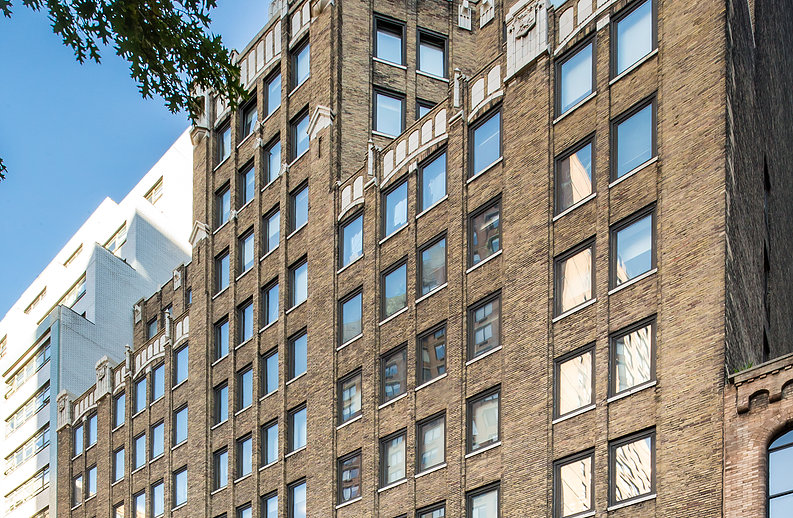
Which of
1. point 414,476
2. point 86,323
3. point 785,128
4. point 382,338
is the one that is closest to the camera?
point 414,476

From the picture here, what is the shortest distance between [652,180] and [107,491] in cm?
3814

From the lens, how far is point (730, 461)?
27.0 m

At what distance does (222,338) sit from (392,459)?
15435 mm

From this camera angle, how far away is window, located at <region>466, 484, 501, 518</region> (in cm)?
3381

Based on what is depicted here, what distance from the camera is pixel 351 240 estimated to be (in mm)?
43656

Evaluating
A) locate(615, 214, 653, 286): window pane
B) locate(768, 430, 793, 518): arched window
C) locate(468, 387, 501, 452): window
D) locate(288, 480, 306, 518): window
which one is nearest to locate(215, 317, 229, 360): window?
locate(288, 480, 306, 518): window

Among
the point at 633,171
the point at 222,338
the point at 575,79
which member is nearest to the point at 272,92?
the point at 222,338

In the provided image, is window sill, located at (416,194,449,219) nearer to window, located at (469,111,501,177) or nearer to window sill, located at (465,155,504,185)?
window sill, located at (465,155,504,185)

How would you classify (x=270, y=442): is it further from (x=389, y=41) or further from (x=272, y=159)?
(x=389, y=41)

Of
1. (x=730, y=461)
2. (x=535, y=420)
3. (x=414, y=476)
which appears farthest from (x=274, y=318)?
(x=730, y=461)

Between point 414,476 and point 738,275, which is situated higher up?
point 738,275

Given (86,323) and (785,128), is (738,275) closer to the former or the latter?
(785,128)

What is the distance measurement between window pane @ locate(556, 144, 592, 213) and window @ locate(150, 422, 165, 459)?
2804 cm

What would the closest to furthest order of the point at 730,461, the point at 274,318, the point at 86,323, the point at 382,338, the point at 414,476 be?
the point at 730,461
the point at 414,476
the point at 382,338
the point at 274,318
the point at 86,323
